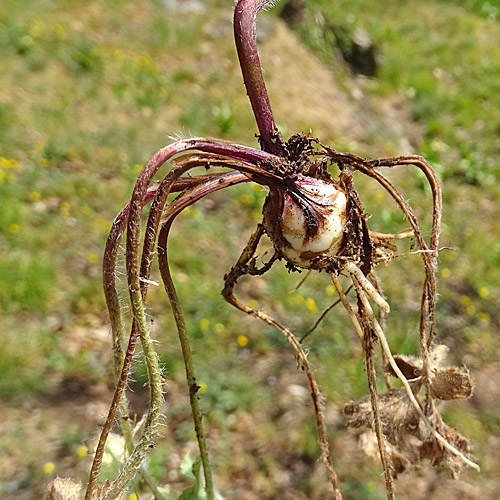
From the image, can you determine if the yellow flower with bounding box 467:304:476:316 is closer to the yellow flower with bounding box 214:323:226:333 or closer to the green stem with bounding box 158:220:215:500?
the yellow flower with bounding box 214:323:226:333

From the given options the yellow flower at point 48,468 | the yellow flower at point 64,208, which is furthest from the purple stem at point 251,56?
the yellow flower at point 64,208

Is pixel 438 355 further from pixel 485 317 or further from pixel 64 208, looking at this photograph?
pixel 64 208

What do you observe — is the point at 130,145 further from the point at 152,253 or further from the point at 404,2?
the point at 404,2

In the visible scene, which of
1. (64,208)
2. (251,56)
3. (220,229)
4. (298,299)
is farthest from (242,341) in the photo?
(251,56)

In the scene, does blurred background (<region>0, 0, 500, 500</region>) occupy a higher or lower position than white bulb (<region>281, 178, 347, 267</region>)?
higher

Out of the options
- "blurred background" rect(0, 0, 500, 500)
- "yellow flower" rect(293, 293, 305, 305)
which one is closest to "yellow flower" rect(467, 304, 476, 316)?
"blurred background" rect(0, 0, 500, 500)

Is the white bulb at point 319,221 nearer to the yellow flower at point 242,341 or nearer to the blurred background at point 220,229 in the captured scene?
the blurred background at point 220,229

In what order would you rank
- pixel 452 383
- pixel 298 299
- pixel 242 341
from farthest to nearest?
pixel 298 299 < pixel 242 341 < pixel 452 383
